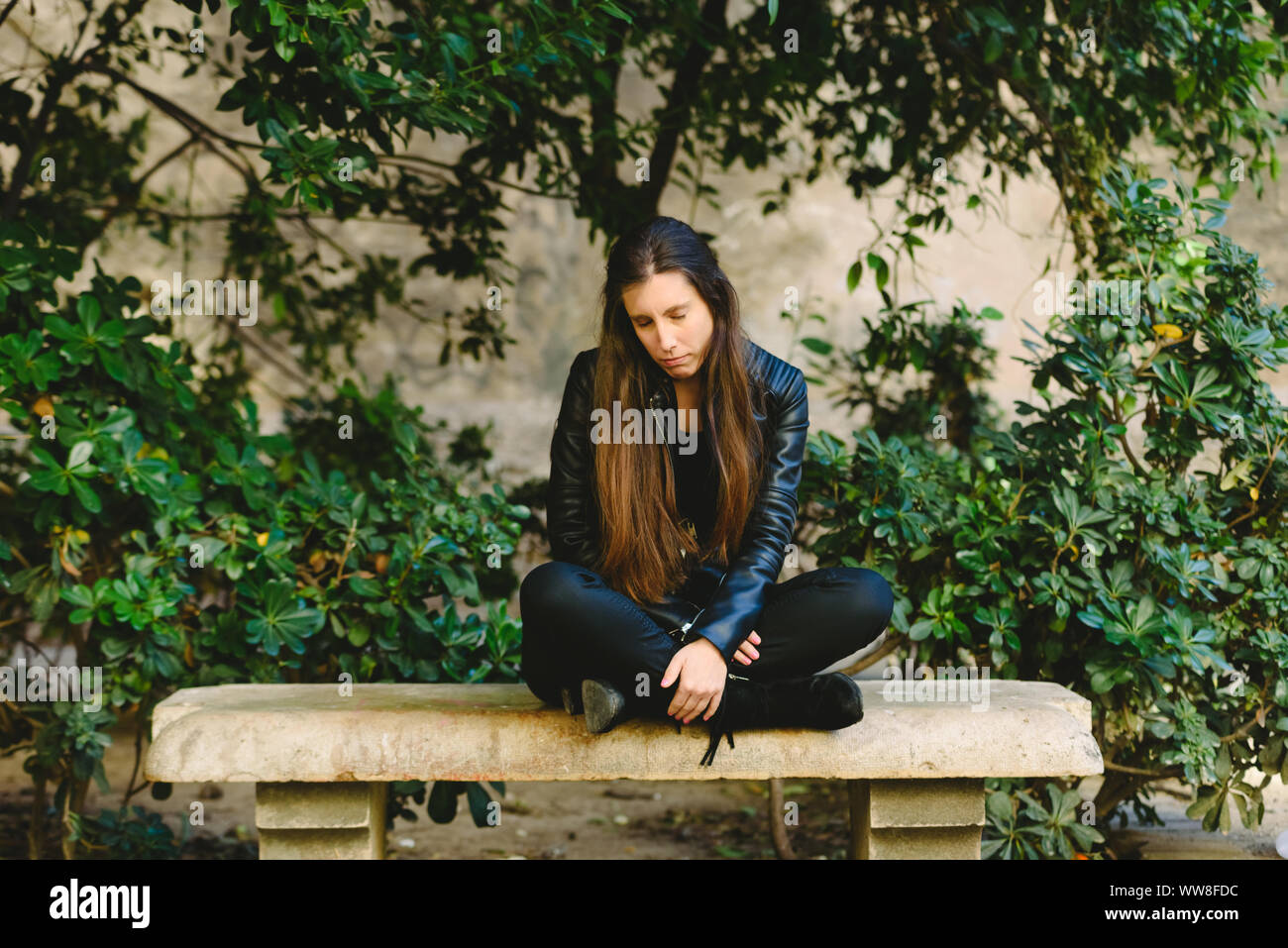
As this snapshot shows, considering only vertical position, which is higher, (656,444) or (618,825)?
(656,444)

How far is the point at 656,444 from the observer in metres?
2.44

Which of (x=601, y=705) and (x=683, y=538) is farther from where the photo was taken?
(x=683, y=538)

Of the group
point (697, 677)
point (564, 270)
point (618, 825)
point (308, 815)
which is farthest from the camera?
point (564, 270)

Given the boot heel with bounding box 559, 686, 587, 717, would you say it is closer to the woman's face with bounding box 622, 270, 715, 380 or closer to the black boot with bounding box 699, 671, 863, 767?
the black boot with bounding box 699, 671, 863, 767

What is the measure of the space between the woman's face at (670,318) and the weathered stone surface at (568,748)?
0.73 meters

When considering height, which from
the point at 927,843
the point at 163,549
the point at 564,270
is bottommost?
the point at 927,843

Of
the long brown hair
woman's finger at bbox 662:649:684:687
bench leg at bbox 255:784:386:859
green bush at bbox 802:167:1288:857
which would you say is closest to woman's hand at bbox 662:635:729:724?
woman's finger at bbox 662:649:684:687

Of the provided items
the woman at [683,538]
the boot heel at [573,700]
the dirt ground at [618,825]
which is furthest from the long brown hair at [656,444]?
the dirt ground at [618,825]

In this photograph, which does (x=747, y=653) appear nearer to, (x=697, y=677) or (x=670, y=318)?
(x=697, y=677)

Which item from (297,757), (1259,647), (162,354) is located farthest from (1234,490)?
(162,354)

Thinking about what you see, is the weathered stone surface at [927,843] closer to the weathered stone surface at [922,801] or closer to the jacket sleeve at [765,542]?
the weathered stone surface at [922,801]

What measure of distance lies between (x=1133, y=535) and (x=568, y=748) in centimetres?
152

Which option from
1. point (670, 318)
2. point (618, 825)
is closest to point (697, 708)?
point (670, 318)

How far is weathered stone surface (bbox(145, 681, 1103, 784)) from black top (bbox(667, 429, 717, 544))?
45 cm
